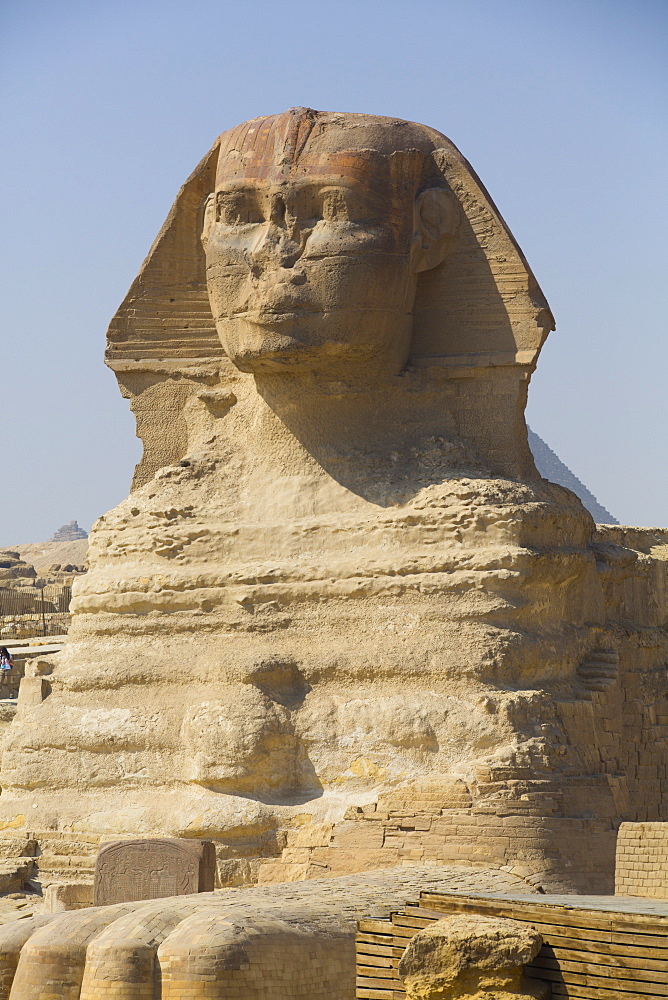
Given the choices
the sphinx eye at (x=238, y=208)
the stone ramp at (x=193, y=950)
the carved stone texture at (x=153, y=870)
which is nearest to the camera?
the stone ramp at (x=193, y=950)

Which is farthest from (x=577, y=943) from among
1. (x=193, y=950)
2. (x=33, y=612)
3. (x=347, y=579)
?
(x=33, y=612)

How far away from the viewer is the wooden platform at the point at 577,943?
8422 millimetres

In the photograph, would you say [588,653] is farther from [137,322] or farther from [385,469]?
[137,322]

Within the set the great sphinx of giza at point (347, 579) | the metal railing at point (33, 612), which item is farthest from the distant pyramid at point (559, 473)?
the great sphinx of giza at point (347, 579)

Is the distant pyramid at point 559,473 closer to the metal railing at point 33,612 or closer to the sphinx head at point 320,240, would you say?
the metal railing at point 33,612

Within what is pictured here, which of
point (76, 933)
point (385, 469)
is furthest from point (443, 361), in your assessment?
point (76, 933)

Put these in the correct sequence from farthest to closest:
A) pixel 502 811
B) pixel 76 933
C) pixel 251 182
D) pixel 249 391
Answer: pixel 249 391 → pixel 251 182 → pixel 502 811 → pixel 76 933

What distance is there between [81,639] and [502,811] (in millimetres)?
4588

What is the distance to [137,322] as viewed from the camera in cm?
1680

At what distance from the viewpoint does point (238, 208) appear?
1517 centimetres

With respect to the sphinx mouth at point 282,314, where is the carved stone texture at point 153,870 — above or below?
below

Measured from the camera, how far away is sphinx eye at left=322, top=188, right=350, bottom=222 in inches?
583

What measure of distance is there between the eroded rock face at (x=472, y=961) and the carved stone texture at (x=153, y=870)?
11.2 feet

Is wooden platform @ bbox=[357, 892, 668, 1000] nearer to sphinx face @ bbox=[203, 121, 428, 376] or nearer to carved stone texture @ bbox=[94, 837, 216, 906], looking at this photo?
carved stone texture @ bbox=[94, 837, 216, 906]
